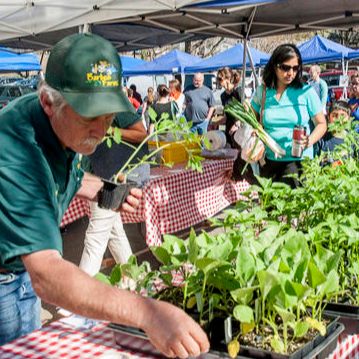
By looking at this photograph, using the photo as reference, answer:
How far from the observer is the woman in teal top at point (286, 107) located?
352 cm

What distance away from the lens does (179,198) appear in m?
4.03

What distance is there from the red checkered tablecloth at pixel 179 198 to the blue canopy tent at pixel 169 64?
11437 millimetres

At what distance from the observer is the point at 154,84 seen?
66.5ft

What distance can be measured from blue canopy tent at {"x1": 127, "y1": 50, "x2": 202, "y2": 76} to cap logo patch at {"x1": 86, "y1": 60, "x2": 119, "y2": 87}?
1477 centimetres

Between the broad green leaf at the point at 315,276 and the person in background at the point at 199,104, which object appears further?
the person in background at the point at 199,104

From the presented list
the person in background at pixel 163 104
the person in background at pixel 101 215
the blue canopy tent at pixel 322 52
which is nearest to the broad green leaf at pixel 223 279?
the person in background at pixel 101 215

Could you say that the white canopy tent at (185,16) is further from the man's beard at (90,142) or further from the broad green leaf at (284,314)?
the broad green leaf at (284,314)

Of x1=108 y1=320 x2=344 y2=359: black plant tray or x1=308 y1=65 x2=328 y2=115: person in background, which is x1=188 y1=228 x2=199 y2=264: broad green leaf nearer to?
x1=108 y1=320 x2=344 y2=359: black plant tray

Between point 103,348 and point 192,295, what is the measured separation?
0.25 m

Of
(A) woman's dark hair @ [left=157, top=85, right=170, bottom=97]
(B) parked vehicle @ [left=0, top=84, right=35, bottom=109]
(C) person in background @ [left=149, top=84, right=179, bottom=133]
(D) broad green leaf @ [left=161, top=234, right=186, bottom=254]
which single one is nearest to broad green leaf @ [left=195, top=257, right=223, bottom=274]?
(D) broad green leaf @ [left=161, top=234, right=186, bottom=254]

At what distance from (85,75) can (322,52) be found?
44.6 feet

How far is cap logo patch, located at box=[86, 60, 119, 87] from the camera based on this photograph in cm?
119

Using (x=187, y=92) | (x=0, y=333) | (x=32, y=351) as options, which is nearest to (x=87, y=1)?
(x=0, y=333)

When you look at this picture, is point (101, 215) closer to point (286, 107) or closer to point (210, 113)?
point (286, 107)
